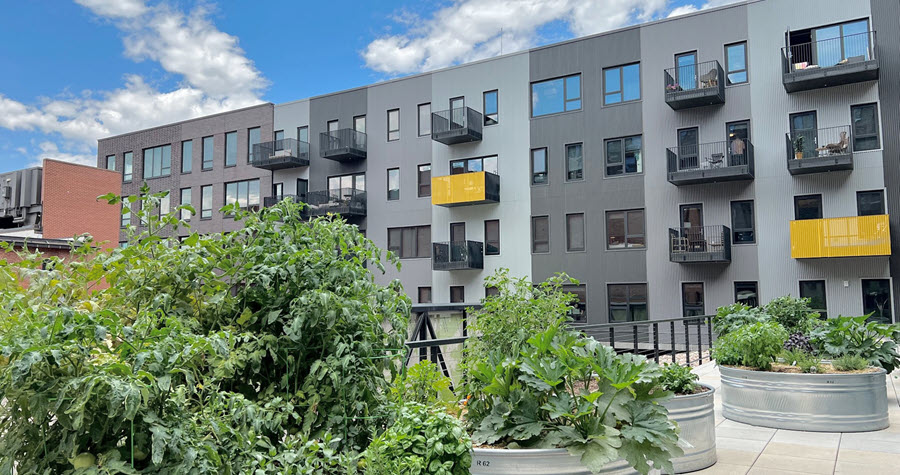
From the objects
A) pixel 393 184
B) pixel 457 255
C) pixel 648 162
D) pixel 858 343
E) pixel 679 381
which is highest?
pixel 393 184

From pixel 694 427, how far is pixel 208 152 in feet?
120

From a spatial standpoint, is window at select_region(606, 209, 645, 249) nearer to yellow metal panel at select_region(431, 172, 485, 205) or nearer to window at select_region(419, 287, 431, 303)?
yellow metal panel at select_region(431, 172, 485, 205)

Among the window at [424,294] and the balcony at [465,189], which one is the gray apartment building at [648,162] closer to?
the balcony at [465,189]

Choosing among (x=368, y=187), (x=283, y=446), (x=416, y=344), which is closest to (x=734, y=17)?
(x=368, y=187)

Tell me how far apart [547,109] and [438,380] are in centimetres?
2408

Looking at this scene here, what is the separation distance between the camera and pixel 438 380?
4477 millimetres

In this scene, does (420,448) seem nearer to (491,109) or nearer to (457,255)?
(457,255)

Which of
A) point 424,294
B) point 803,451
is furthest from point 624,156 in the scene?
point 803,451

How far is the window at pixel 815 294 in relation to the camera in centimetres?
2122

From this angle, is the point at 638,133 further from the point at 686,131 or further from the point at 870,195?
the point at 870,195

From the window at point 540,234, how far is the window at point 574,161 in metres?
2.03

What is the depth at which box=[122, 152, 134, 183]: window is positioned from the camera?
41.2m

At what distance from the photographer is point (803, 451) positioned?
6176 mm

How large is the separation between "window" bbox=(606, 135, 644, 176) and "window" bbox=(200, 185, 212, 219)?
23.2 meters
